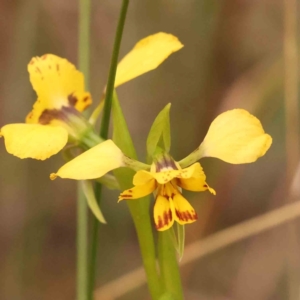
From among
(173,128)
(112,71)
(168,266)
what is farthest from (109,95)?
(173,128)

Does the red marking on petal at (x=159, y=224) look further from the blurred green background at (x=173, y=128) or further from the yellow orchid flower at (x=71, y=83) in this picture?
the blurred green background at (x=173, y=128)

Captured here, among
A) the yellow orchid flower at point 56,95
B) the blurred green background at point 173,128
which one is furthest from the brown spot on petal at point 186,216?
the blurred green background at point 173,128

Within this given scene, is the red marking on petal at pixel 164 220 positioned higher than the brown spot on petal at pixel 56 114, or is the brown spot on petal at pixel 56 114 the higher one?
the brown spot on petal at pixel 56 114

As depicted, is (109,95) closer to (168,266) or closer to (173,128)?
(168,266)

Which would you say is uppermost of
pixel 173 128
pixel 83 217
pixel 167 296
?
pixel 173 128

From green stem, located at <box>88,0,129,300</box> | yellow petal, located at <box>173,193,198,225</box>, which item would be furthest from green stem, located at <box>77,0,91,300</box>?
yellow petal, located at <box>173,193,198,225</box>

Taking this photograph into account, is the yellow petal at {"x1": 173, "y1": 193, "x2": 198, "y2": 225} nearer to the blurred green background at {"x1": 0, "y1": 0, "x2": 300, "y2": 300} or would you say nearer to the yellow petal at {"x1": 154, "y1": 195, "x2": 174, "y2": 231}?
the yellow petal at {"x1": 154, "y1": 195, "x2": 174, "y2": 231}
